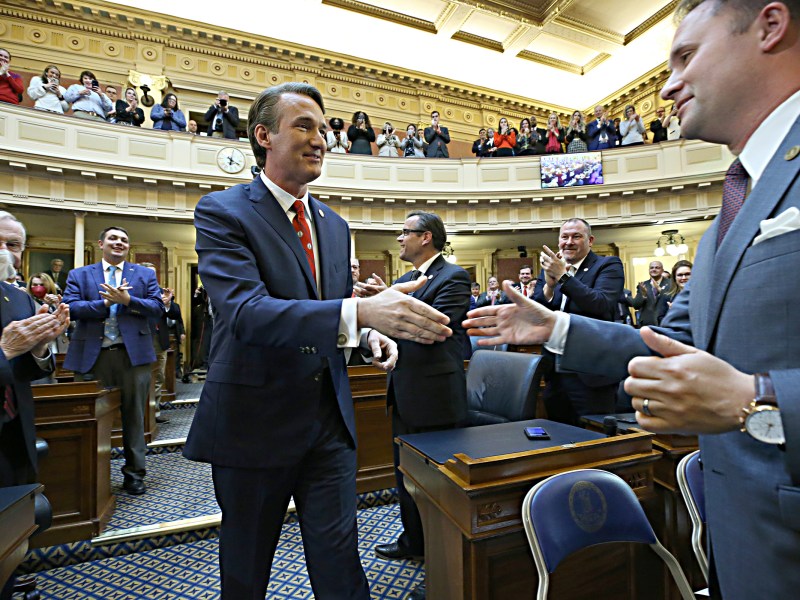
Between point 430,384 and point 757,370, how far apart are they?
1.47 metres

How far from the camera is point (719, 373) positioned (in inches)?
24.8

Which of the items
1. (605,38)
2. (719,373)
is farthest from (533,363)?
(605,38)

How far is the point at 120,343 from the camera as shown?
297 centimetres

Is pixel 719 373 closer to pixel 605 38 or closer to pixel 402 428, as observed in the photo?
pixel 402 428

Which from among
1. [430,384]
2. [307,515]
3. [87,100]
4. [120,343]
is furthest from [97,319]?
[87,100]

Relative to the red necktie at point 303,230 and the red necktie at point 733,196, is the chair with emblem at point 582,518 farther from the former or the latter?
the red necktie at point 303,230

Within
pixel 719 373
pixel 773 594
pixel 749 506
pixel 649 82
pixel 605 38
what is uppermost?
pixel 605 38

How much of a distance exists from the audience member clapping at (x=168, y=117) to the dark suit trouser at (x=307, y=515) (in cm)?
908

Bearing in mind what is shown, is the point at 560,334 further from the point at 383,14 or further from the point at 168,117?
the point at 383,14

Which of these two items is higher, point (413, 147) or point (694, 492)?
point (413, 147)

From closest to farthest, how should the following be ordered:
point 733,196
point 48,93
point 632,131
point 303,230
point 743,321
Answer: point 743,321 → point 733,196 → point 303,230 → point 48,93 → point 632,131

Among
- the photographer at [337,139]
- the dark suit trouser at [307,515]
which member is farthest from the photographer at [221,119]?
the dark suit trouser at [307,515]

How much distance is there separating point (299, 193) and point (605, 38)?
45.1 ft

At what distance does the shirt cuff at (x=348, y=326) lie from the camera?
1.01m
